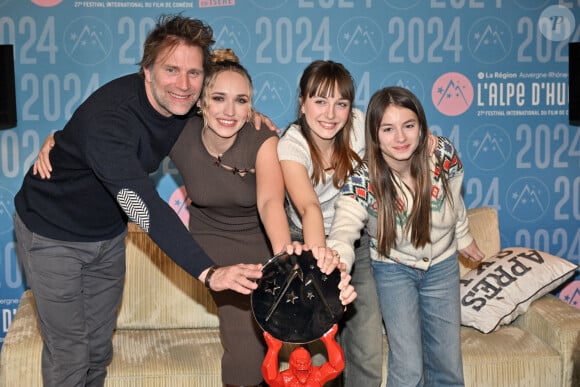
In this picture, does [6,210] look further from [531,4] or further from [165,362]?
[531,4]

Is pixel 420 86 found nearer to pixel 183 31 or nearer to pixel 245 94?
pixel 245 94

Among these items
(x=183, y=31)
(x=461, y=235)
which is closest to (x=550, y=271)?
(x=461, y=235)

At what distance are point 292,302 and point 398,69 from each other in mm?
2099

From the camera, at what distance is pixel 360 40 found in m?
3.59

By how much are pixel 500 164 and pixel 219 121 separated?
1.88 meters

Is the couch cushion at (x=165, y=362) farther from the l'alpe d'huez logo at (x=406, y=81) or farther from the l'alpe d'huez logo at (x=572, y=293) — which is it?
the l'alpe d'huez logo at (x=572, y=293)

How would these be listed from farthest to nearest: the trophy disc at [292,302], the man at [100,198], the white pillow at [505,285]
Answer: the white pillow at [505,285], the man at [100,198], the trophy disc at [292,302]

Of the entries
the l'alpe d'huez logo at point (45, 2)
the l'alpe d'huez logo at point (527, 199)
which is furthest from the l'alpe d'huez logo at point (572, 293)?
the l'alpe d'huez logo at point (45, 2)

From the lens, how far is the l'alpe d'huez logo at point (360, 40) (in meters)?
3.58

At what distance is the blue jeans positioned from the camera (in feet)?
8.08

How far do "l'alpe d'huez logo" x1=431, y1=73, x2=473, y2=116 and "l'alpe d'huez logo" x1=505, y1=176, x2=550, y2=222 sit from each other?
495 mm

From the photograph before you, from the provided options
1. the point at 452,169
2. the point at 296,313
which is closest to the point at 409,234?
the point at 452,169

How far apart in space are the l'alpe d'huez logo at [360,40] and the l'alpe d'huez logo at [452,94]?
0.35m

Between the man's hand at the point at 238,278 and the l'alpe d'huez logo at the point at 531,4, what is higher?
the l'alpe d'huez logo at the point at 531,4
